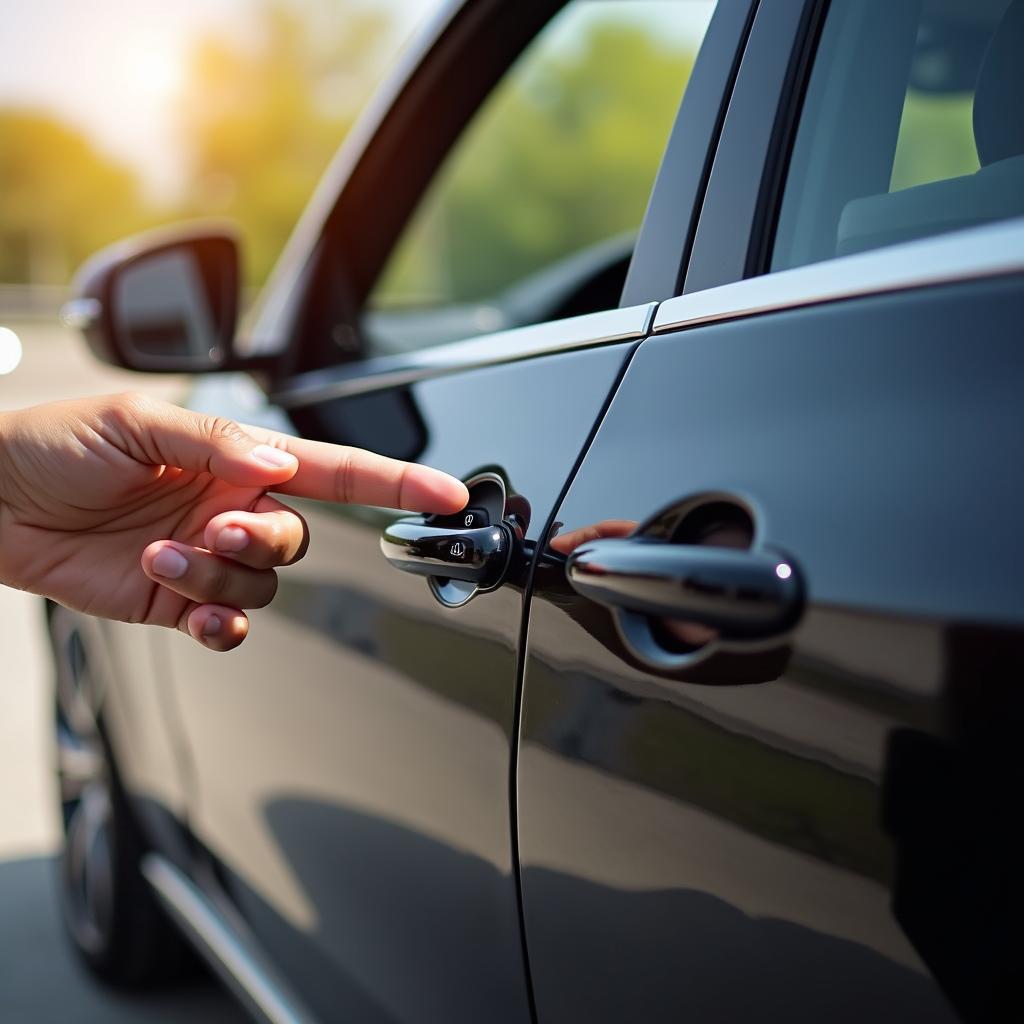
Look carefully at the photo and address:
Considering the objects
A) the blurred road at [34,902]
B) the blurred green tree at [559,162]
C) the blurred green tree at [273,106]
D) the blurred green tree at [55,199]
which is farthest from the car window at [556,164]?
the blurred road at [34,902]

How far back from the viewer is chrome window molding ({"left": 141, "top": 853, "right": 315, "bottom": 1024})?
192 cm

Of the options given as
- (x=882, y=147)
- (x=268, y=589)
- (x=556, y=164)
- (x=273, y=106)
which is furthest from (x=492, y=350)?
(x=273, y=106)

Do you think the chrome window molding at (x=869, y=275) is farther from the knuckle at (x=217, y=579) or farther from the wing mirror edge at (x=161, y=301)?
the wing mirror edge at (x=161, y=301)

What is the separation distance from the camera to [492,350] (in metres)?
1.56

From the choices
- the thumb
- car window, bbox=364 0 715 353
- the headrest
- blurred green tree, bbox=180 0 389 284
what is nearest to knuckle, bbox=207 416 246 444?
the thumb

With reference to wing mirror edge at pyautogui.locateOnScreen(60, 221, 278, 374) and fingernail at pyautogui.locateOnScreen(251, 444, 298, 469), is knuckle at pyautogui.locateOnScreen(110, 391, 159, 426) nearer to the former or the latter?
fingernail at pyautogui.locateOnScreen(251, 444, 298, 469)

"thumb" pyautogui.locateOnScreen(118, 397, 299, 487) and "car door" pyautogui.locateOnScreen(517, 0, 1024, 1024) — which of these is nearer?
"car door" pyautogui.locateOnScreen(517, 0, 1024, 1024)

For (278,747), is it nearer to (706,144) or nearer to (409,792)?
(409,792)

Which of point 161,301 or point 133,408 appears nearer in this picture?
point 133,408

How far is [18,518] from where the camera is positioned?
1615 mm

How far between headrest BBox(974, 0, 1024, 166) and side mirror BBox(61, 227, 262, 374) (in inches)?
59.7

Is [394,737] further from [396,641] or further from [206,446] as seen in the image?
[206,446]

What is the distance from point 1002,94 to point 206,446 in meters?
0.88

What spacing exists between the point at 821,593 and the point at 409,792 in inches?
27.8
